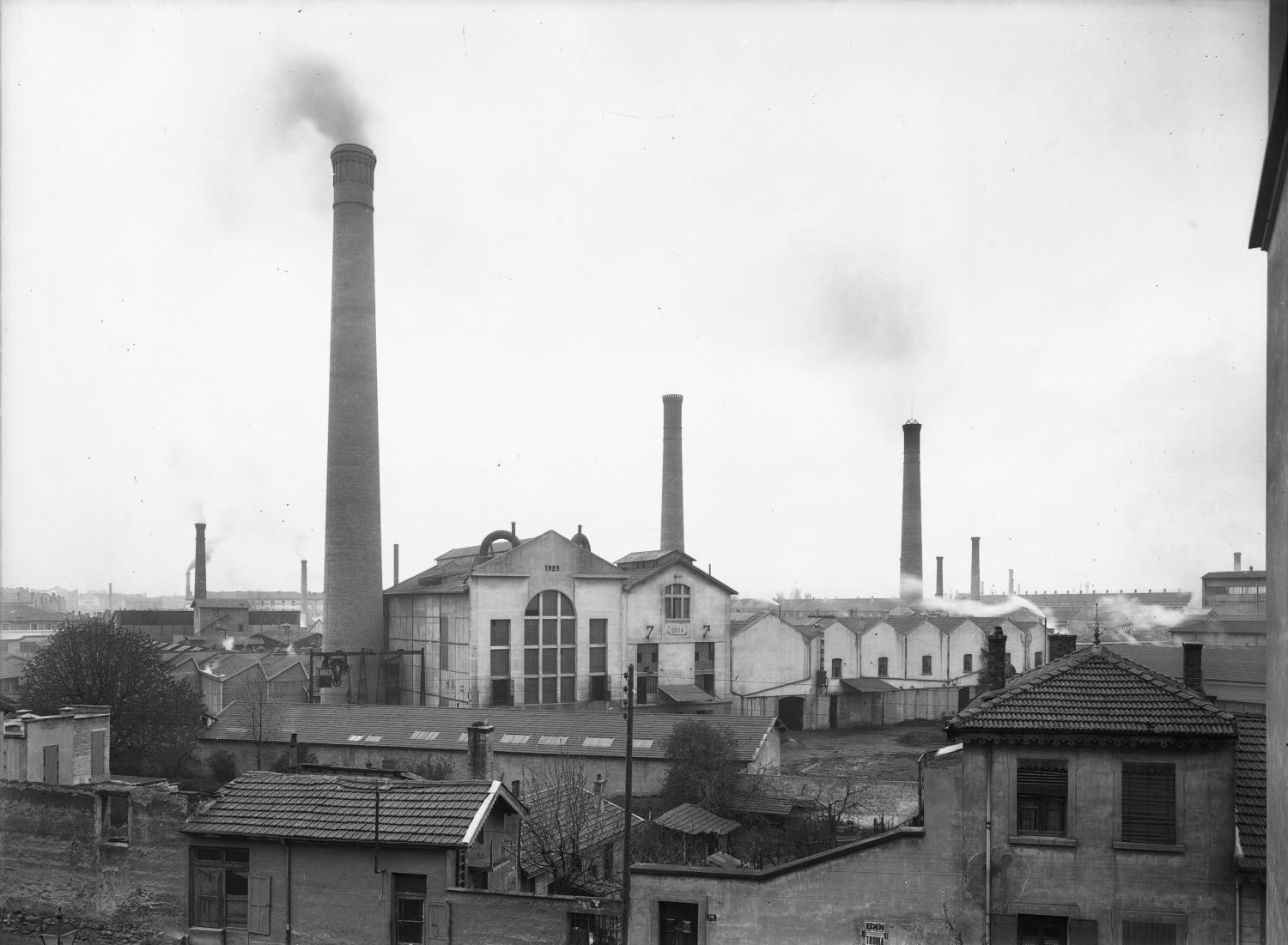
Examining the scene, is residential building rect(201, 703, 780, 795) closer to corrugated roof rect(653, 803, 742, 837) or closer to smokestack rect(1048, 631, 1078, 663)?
corrugated roof rect(653, 803, 742, 837)

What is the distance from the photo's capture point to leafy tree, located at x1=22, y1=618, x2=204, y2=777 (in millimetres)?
32406

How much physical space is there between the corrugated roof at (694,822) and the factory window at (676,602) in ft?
62.2

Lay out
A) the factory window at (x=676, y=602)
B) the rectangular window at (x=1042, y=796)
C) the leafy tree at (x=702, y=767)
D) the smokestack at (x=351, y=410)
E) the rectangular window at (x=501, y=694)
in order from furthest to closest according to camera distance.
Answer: the factory window at (x=676, y=602), the smokestack at (x=351, y=410), the rectangular window at (x=501, y=694), the leafy tree at (x=702, y=767), the rectangular window at (x=1042, y=796)

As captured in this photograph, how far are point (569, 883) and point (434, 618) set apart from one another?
81.6 feet

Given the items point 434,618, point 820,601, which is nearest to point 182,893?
point 434,618

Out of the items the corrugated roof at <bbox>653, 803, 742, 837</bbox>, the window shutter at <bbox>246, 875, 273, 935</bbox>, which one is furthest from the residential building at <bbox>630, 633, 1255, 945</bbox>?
the corrugated roof at <bbox>653, 803, 742, 837</bbox>

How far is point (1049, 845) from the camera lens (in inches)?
Result: 547

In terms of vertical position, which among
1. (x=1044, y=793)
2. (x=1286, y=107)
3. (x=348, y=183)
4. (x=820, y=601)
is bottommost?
(x=820, y=601)

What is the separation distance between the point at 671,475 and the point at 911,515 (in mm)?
16662

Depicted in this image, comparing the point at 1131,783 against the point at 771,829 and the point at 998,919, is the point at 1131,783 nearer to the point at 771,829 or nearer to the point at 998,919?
the point at 998,919

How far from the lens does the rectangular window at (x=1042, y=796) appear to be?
46.0 feet

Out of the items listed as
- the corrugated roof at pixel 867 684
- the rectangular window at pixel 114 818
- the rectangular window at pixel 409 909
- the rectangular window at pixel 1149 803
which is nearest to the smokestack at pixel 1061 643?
the rectangular window at pixel 1149 803

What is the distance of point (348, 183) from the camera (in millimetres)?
41750

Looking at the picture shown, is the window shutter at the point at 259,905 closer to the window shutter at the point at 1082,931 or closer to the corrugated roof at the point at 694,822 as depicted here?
the corrugated roof at the point at 694,822
